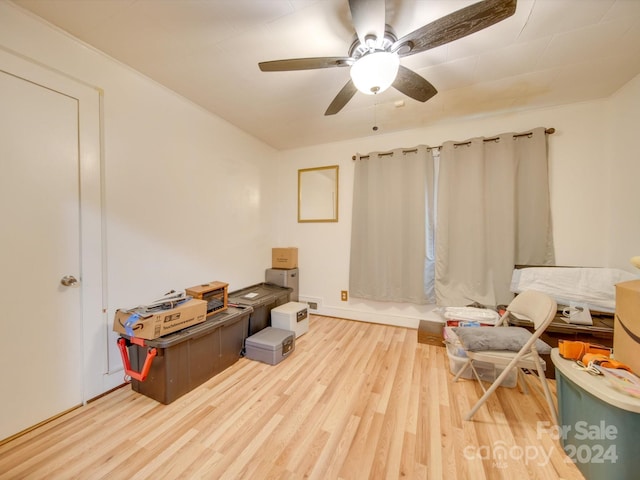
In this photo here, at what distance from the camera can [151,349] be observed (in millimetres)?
1503

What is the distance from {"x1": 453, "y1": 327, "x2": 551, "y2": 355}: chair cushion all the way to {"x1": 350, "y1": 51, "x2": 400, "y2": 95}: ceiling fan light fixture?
1693mm

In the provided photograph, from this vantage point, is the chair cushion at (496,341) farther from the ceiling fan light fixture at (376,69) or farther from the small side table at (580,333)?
the ceiling fan light fixture at (376,69)

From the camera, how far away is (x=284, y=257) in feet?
10.9

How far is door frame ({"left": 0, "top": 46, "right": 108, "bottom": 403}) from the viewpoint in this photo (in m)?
1.53

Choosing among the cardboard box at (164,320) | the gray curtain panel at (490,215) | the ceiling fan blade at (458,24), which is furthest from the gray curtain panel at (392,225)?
the cardboard box at (164,320)

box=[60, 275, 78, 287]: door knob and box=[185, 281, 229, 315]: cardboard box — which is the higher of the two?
box=[60, 275, 78, 287]: door knob

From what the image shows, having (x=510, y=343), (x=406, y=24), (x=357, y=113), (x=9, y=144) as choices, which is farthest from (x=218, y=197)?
(x=510, y=343)

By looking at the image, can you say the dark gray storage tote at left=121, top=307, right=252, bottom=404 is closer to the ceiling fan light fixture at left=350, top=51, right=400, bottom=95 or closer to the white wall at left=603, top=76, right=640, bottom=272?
the ceiling fan light fixture at left=350, top=51, right=400, bottom=95

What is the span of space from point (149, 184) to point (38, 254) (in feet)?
2.67

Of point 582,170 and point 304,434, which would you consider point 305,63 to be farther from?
point 582,170

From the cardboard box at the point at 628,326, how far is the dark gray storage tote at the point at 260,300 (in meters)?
2.49

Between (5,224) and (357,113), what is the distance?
2746 mm

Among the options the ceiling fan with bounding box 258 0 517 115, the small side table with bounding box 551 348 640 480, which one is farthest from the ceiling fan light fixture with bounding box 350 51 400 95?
the small side table with bounding box 551 348 640 480

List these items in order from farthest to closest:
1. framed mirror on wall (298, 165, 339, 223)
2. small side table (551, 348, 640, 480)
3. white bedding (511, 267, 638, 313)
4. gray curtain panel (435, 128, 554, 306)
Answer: framed mirror on wall (298, 165, 339, 223) → gray curtain panel (435, 128, 554, 306) → white bedding (511, 267, 638, 313) → small side table (551, 348, 640, 480)
